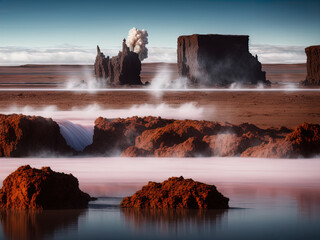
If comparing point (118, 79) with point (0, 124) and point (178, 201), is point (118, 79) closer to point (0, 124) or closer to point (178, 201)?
point (0, 124)

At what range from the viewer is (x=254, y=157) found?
80.9 ft

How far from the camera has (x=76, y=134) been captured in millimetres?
29031

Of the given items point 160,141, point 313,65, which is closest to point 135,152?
point 160,141

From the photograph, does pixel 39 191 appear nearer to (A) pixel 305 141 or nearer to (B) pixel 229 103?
(A) pixel 305 141

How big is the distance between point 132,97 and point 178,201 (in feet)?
149

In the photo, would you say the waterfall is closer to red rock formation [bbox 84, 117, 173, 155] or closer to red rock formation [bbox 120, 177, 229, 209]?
red rock formation [bbox 84, 117, 173, 155]

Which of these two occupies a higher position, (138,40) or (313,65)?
Answer: (138,40)

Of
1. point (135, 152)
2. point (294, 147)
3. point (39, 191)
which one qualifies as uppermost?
point (294, 147)

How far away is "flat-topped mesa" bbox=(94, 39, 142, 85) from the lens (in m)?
89.7

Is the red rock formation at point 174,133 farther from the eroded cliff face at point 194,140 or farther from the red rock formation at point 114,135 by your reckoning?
the red rock formation at point 114,135

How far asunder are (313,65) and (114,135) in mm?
62538

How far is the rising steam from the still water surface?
8737cm

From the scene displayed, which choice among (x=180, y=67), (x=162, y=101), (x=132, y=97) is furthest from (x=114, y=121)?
(x=180, y=67)

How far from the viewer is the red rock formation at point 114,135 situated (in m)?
27.9
